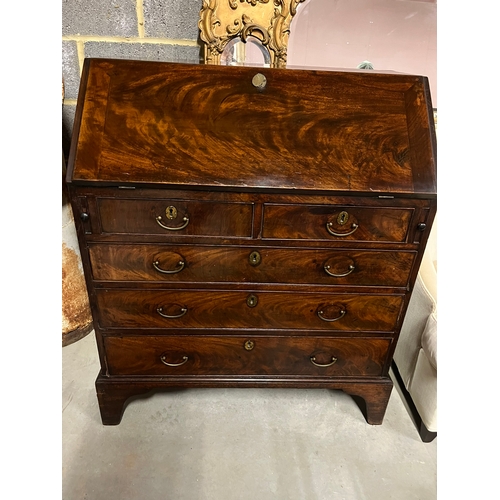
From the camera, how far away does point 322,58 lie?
1501 millimetres

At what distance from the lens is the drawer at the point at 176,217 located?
106 cm

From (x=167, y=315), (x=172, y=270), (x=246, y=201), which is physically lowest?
(x=167, y=315)

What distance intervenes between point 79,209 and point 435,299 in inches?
48.8

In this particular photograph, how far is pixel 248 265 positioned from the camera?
1.17 meters

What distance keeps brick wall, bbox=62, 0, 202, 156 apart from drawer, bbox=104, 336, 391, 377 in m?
1.13

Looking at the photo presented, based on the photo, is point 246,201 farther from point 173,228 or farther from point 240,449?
point 240,449

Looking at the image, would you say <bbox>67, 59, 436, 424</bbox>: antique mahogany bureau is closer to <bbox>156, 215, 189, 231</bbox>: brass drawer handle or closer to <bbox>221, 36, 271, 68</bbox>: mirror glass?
<bbox>156, 215, 189, 231</bbox>: brass drawer handle

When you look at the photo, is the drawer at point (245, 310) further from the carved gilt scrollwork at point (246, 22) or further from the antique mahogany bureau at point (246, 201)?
the carved gilt scrollwork at point (246, 22)

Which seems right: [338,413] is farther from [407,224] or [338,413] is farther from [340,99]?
[340,99]

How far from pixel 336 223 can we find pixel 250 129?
0.37m

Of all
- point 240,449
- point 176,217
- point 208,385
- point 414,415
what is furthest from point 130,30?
point 414,415

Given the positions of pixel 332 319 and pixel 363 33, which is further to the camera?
pixel 363 33

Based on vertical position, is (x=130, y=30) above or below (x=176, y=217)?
above

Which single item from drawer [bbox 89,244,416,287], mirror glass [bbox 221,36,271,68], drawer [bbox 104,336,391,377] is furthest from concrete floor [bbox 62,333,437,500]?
mirror glass [bbox 221,36,271,68]
